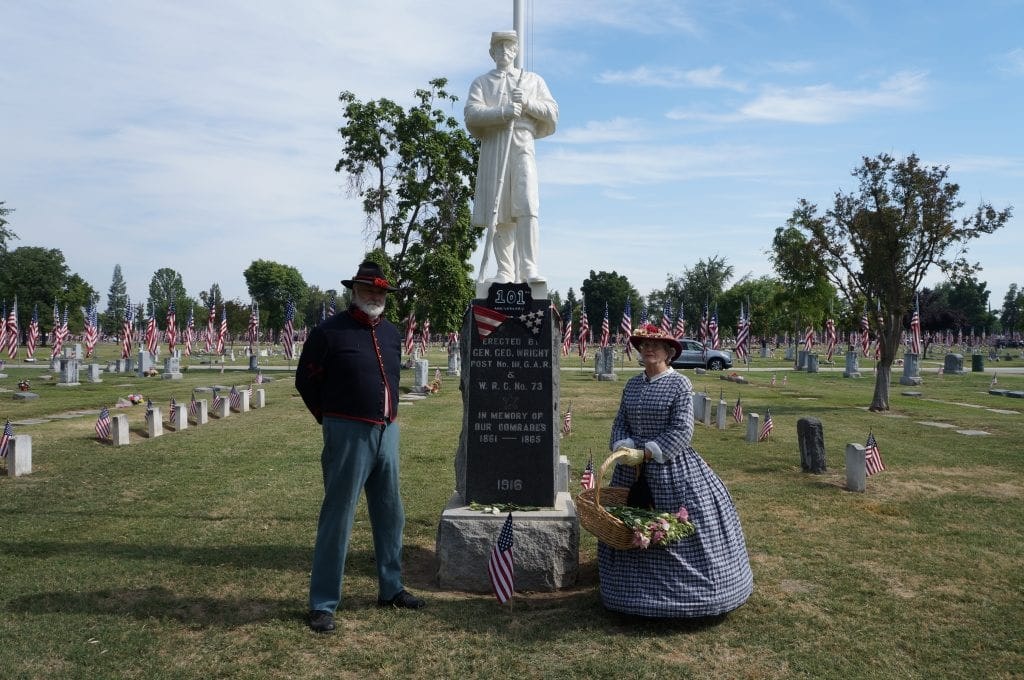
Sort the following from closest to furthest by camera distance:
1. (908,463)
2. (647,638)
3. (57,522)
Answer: (647,638) < (57,522) < (908,463)

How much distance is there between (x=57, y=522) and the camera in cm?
A: 791

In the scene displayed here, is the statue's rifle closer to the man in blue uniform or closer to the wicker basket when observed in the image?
the man in blue uniform

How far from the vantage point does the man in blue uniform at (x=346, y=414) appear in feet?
16.8

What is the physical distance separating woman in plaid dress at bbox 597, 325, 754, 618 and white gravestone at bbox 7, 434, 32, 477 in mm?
9144

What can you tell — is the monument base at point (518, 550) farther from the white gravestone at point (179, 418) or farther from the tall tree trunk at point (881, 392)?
the tall tree trunk at point (881, 392)

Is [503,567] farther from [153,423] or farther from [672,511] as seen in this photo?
[153,423]

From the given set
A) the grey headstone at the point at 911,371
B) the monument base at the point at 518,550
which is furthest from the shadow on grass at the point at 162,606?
the grey headstone at the point at 911,371

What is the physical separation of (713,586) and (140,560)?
495cm

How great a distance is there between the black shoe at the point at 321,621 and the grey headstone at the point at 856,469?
24.4 ft

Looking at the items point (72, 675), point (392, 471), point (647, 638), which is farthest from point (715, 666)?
point (72, 675)

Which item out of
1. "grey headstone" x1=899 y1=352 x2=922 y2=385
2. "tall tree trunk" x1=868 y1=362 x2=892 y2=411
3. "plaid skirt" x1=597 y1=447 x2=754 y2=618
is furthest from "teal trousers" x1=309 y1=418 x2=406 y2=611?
"grey headstone" x1=899 y1=352 x2=922 y2=385

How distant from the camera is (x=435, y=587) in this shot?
604cm

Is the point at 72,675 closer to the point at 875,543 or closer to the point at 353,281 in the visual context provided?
the point at 353,281

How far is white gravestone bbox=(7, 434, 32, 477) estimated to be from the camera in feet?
34.0
